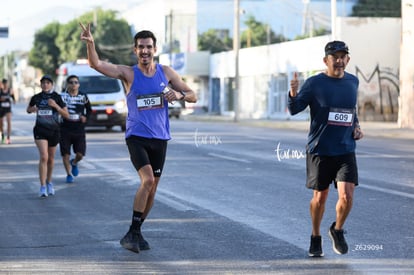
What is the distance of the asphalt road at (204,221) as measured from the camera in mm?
7992

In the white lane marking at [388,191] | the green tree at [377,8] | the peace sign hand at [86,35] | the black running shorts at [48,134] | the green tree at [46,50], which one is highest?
the green tree at [377,8]

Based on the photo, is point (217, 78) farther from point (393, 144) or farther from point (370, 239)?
point (370, 239)

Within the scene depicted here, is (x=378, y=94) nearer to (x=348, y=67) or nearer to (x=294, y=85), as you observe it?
(x=348, y=67)

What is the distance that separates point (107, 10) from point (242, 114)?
160 ft

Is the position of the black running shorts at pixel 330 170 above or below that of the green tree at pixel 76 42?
below

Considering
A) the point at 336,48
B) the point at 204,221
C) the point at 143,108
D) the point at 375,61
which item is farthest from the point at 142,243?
the point at 375,61

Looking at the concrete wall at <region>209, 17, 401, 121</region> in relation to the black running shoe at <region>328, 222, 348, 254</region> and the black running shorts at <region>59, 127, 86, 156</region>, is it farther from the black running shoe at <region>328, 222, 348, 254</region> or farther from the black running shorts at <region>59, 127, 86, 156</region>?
the black running shoe at <region>328, 222, 348, 254</region>

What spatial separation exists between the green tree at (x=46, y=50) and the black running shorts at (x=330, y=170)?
9714cm

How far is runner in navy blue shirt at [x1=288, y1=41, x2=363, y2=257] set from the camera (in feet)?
26.6

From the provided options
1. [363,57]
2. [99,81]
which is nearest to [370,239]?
[99,81]

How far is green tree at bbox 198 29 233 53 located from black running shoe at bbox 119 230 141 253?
3200 inches

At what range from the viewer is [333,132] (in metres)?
8.18

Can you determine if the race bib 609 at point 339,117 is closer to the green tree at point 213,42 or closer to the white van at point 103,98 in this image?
the white van at point 103,98

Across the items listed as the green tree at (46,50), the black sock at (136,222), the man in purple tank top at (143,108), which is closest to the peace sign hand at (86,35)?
the man in purple tank top at (143,108)
